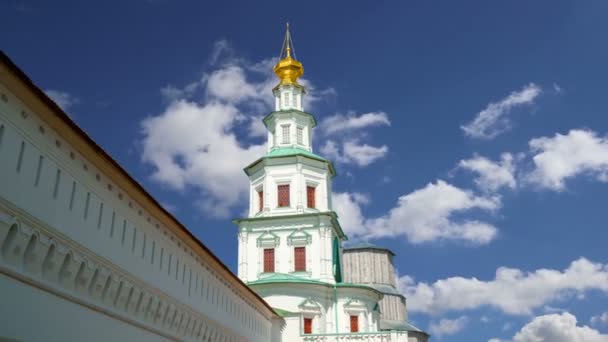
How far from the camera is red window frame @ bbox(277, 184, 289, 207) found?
37.4 m

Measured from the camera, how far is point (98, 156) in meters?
13.1

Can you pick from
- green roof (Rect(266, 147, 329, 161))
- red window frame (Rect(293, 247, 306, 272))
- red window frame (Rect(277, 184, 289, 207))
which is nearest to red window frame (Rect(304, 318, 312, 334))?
red window frame (Rect(293, 247, 306, 272))

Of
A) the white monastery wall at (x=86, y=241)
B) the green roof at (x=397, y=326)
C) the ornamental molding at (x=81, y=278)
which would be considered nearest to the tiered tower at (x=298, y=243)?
the white monastery wall at (x=86, y=241)

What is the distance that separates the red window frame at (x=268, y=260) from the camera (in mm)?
35594

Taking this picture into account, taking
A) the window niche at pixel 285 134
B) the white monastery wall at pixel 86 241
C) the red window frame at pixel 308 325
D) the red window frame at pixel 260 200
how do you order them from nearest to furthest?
the white monastery wall at pixel 86 241 < the red window frame at pixel 308 325 < the red window frame at pixel 260 200 < the window niche at pixel 285 134

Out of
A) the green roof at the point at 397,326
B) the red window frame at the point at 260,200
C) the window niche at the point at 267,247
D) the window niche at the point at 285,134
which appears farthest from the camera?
the green roof at the point at 397,326

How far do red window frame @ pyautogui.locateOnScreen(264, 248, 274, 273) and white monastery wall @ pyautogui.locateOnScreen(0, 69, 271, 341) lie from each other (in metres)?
15.9

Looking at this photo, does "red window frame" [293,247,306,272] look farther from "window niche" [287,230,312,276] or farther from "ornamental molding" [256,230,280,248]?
"ornamental molding" [256,230,280,248]

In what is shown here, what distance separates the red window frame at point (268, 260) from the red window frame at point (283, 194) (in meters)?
3.22

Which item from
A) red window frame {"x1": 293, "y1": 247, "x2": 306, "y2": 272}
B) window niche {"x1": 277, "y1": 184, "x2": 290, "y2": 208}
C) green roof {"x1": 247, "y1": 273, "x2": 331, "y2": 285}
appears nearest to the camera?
green roof {"x1": 247, "y1": 273, "x2": 331, "y2": 285}

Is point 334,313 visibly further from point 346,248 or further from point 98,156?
point 346,248

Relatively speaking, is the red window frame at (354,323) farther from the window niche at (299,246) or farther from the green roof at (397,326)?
the green roof at (397,326)

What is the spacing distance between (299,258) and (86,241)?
2395cm

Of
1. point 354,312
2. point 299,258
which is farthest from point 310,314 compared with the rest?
point 299,258
